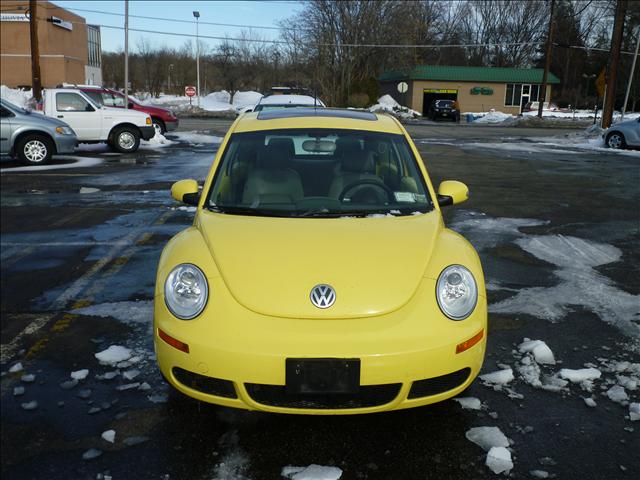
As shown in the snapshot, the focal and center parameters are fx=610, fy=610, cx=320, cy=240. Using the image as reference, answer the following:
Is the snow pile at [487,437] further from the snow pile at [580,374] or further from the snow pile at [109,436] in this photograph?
the snow pile at [109,436]

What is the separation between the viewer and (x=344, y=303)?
9.48ft

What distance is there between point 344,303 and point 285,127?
189 cm

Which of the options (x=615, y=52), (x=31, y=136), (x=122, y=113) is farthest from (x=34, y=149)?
(x=615, y=52)

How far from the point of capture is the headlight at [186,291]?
297 cm

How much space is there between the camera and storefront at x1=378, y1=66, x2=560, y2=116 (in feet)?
188

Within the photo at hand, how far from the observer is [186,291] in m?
3.04

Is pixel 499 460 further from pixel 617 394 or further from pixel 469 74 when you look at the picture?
pixel 469 74

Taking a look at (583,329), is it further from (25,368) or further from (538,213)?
(538,213)

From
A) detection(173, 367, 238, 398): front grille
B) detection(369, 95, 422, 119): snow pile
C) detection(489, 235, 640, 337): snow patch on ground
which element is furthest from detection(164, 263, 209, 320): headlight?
detection(369, 95, 422, 119): snow pile

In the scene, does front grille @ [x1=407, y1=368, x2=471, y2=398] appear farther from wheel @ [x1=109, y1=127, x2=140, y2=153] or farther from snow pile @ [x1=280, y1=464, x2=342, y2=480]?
wheel @ [x1=109, y1=127, x2=140, y2=153]

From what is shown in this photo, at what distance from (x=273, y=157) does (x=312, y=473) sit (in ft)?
7.39

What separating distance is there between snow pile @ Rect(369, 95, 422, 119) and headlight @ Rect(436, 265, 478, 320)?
4515cm

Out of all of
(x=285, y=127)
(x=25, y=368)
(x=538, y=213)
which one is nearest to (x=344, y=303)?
(x=285, y=127)

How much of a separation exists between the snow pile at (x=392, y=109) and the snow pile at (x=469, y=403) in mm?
45017
